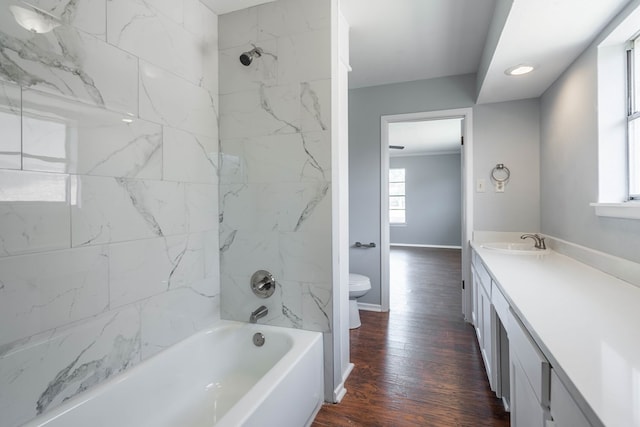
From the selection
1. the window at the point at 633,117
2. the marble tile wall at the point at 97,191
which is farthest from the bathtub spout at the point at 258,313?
the window at the point at 633,117

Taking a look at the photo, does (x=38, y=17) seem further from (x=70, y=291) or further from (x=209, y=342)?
(x=209, y=342)

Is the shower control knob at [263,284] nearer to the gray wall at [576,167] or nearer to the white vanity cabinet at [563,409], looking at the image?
the white vanity cabinet at [563,409]

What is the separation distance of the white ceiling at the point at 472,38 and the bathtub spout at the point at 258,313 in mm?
2018

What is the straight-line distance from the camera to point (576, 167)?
6.75ft

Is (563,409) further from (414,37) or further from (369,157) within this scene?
(369,157)

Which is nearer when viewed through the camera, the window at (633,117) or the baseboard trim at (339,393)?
the window at (633,117)

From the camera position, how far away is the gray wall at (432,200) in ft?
25.5

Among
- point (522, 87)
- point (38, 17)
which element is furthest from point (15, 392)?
point (522, 87)

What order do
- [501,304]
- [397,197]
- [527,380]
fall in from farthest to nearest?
[397,197] → [501,304] → [527,380]

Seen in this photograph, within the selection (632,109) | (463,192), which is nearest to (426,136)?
(463,192)

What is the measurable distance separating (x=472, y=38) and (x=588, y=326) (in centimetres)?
224

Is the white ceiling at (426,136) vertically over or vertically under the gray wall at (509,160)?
over

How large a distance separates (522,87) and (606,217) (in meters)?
1.38

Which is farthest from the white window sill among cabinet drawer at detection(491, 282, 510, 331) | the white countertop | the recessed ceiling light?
the recessed ceiling light
